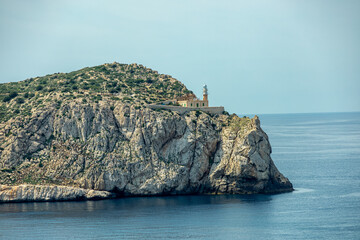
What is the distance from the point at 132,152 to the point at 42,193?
64.5 feet

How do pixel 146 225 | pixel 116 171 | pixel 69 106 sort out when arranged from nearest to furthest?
pixel 146 225, pixel 116 171, pixel 69 106

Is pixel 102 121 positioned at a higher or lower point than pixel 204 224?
higher

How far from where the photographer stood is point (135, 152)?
456 ft

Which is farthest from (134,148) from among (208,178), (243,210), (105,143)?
(243,210)

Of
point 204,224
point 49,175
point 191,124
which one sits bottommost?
point 204,224

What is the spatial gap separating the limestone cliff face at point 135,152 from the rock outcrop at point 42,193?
154 centimetres

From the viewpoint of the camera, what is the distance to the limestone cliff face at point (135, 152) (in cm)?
13612

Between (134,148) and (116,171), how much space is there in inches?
263

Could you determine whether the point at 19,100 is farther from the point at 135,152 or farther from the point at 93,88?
the point at 135,152

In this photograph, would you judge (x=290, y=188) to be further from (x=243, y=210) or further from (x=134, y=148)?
(x=134, y=148)

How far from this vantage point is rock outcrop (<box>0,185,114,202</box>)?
133 m

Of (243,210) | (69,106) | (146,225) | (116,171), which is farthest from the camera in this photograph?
(69,106)

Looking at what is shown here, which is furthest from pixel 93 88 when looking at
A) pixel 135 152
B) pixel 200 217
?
pixel 200 217

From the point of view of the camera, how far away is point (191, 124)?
143m
